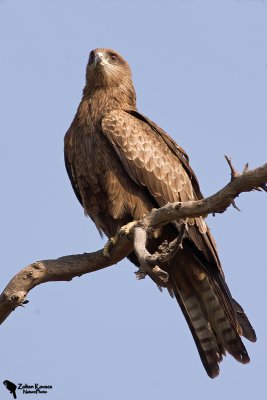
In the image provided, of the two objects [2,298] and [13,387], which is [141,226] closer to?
[2,298]

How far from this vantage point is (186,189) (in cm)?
815

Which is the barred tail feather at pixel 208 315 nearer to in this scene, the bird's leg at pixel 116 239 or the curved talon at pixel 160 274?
the bird's leg at pixel 116 239

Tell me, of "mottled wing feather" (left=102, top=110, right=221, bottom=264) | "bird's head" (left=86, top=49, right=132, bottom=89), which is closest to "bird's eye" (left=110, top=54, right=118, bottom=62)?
"bird's head" (left=86, top=49, right=132, bottom=89)

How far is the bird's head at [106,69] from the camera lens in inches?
350

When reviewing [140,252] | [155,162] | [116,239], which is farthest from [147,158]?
[140,252]

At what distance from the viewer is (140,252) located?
19.5ft

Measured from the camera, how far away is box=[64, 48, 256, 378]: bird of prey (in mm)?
7707

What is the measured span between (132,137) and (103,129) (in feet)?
1.01

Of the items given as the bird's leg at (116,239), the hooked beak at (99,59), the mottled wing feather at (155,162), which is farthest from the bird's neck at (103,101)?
the bird's leg at (116,239)

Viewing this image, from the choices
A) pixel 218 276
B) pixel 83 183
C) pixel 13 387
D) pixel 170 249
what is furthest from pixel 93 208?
pixel 170 249

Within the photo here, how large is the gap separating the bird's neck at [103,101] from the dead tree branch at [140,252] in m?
1.70

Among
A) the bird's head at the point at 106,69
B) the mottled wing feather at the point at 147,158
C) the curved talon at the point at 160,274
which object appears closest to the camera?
the curved talon at the point at 160,274

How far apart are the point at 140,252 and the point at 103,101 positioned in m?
3.05

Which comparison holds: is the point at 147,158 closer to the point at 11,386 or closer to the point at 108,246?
the point at 108,246
